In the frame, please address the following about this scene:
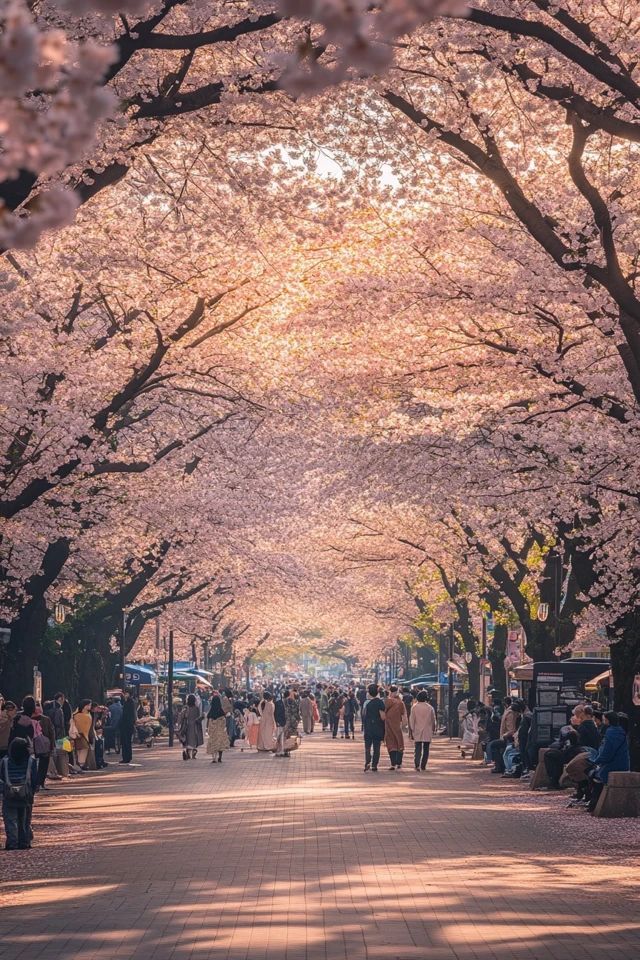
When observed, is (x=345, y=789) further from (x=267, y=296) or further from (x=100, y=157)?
(x=100, y=157)

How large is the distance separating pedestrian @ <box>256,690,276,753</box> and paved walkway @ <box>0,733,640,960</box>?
15704 mm

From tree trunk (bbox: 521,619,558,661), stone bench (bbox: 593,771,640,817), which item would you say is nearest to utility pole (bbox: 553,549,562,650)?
tree trunk (bbox: 521,619,558,661)

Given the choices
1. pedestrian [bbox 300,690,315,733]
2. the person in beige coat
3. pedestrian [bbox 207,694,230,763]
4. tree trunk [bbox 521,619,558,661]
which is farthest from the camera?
pedestrian [bbox 300,690,315,733]

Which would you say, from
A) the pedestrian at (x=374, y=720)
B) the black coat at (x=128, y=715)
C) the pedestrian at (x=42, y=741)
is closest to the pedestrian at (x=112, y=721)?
the black coat at (x=128, y=715)

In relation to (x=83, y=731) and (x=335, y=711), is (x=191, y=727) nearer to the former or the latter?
(x=83, y=731)

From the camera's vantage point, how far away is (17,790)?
16828 mm

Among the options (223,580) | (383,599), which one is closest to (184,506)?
(223,580)

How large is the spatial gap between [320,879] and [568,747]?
13.7 m

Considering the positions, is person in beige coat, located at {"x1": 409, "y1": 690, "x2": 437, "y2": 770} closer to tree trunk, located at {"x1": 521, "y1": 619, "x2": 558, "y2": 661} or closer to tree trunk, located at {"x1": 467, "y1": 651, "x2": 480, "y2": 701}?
tree trunk, located at {"x1": 521, "y1": 619, "x2": 558, "y2": 661}

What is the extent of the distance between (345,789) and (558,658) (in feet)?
34.6

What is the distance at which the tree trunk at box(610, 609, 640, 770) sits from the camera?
23484mm

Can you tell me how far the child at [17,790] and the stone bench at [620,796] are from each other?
8.15m

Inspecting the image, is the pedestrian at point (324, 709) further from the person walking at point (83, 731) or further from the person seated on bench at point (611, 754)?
the person seated on bench at point (611, 754)

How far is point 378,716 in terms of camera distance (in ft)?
105
